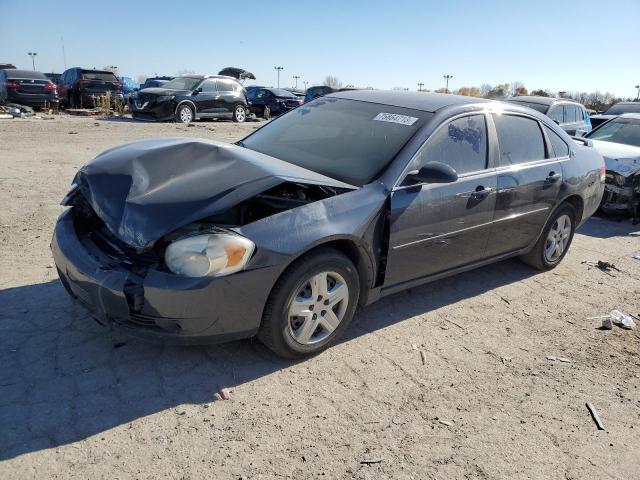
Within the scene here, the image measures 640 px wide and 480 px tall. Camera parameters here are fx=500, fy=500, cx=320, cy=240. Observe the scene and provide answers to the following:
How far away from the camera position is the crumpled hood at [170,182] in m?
2.89

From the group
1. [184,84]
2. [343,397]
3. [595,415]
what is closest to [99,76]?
[184,84]

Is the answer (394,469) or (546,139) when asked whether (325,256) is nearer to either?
(394,469)

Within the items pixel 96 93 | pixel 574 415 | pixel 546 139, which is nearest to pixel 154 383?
pixel 574 415

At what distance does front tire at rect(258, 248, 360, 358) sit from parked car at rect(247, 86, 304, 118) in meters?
21.5

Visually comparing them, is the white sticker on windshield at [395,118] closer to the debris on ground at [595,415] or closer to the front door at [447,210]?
the front door at [447,210]

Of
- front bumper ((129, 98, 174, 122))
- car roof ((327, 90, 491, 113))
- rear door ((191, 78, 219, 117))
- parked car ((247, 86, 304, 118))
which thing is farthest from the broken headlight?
parked car ((247, 86, 304, 118))

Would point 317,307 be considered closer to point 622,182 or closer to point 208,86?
point 622,182

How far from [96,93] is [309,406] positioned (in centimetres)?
2068

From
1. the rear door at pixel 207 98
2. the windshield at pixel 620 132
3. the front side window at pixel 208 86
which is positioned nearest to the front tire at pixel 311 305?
the windshield at pixel 620 132

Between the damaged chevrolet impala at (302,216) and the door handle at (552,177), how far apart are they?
0.03 metres

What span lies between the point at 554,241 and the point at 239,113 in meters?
15.9

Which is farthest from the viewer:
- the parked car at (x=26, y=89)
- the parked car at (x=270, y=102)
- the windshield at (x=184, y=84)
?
the parked car at (x=270, y=102)

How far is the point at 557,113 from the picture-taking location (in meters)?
11.2

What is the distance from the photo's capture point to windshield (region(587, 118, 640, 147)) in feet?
28.8
